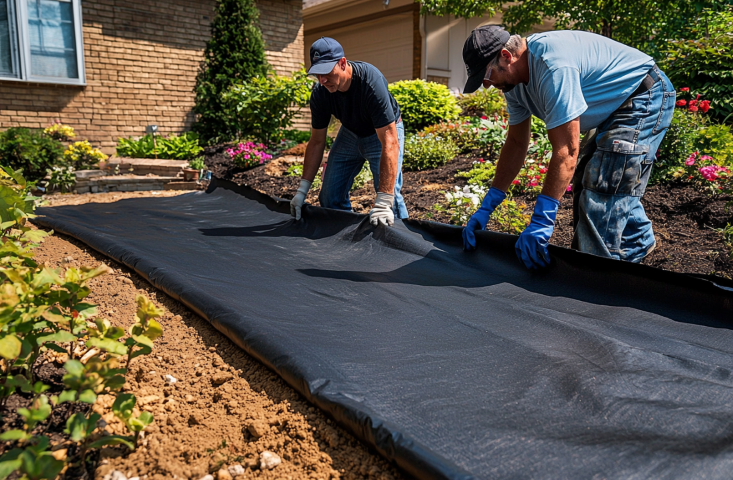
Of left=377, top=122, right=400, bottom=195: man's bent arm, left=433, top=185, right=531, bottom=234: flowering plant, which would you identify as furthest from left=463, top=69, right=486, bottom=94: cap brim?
left=433, top=185, right=531, bottom=234: flowering plant

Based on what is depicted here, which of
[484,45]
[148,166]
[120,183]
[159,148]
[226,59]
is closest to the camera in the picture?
[484,45]

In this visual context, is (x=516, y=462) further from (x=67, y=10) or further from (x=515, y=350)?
(x=67, y=10)

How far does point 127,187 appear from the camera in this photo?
6945mm

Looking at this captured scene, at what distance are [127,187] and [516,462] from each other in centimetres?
679

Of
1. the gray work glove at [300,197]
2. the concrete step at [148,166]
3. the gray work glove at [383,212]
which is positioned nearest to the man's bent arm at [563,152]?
the gray work glove at [383,212]

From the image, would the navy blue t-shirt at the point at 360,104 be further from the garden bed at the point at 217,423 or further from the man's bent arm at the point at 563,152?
the garden bed at the point at 217,423

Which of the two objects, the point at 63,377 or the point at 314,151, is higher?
the point at 314,151

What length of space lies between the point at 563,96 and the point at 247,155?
5.83 meters

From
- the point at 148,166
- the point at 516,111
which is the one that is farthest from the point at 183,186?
the point at 516,111

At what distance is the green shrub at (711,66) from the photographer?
223 inches

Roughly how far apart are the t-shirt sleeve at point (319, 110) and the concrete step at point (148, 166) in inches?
155

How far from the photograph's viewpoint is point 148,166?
23.8ft

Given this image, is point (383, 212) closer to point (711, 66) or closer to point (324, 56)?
point (324, 56)

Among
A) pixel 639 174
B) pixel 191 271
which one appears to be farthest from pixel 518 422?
pixel 191 271
